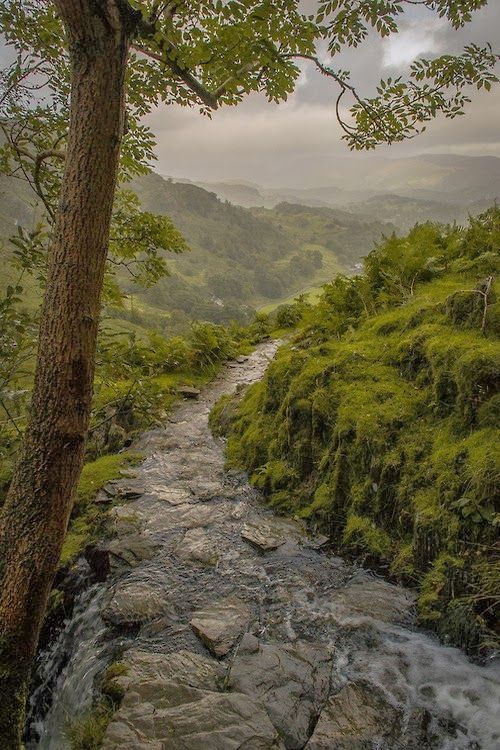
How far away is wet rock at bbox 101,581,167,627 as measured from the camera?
182 inches

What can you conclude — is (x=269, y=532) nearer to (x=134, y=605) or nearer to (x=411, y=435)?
(x=134, y=605)

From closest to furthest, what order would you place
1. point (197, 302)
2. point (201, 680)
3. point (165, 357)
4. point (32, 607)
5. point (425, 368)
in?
point (32, 607) < point (201, 680) < point (425, 368) < point (165, 357) < point (197, 302)

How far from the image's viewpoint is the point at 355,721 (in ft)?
11.0

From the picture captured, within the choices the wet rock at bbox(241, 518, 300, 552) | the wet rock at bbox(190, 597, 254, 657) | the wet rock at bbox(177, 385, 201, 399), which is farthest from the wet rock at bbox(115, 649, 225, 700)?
the wet rock at bbox(177, 385, 201, 399)

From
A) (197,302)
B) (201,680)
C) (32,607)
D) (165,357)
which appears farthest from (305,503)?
(197,302)

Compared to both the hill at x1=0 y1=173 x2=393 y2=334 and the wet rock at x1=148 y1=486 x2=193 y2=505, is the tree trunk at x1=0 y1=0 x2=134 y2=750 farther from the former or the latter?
the hill at x1=0 y1=173 x2=393 y2=334

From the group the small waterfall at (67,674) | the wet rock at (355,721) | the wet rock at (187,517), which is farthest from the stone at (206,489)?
the wet rock at (355,721)

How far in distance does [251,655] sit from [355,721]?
107 cm

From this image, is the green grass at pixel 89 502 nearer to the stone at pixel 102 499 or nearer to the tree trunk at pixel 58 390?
the stone at pixel 102 499

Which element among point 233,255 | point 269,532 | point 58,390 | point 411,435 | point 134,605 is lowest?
point 134,605

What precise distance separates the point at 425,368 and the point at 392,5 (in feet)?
13.5

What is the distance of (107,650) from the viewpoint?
4.34m

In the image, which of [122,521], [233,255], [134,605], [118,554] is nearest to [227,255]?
[233,255]

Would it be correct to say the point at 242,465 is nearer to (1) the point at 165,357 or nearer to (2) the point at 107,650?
(2) the point at 107,650
